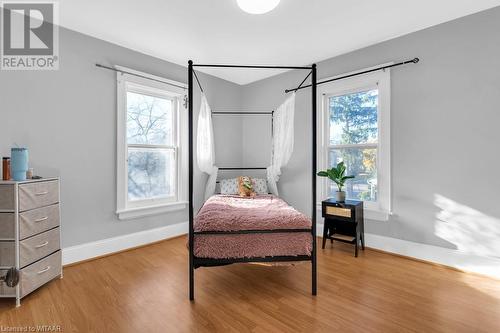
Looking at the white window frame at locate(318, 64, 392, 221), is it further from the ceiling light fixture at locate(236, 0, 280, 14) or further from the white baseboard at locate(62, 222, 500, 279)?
the ceiling light fixture at locate(236, 0, 280, 14)

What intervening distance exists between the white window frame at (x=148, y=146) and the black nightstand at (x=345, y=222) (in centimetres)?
218

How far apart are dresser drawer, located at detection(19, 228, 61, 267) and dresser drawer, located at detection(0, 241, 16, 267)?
0.04 metres

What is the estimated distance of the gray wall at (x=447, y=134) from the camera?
2.42 metres

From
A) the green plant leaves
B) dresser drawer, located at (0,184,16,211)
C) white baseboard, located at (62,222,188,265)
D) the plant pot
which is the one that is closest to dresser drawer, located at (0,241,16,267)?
dresser drawer, located at (0,184,16,211)

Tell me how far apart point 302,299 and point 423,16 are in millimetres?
3061

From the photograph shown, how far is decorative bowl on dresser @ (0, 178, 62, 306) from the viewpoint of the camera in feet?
6.59

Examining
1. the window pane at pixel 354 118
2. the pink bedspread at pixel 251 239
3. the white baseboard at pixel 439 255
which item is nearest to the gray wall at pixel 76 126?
the pink bedspread at pixel 251 239

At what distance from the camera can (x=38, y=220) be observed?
2211 millimetres

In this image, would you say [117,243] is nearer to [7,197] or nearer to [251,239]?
[7,197]

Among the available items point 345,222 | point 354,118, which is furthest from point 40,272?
point 354,118

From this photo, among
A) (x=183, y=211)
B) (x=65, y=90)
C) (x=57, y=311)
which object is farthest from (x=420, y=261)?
(x=65, y=90)

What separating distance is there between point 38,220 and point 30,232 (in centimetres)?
12

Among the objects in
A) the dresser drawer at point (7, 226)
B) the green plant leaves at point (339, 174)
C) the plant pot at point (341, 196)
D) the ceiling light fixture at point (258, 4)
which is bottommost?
the dresser drawer at point (7, 226)

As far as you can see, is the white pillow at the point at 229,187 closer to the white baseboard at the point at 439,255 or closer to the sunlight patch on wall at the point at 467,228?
the white baseboard at the point at 439,255
